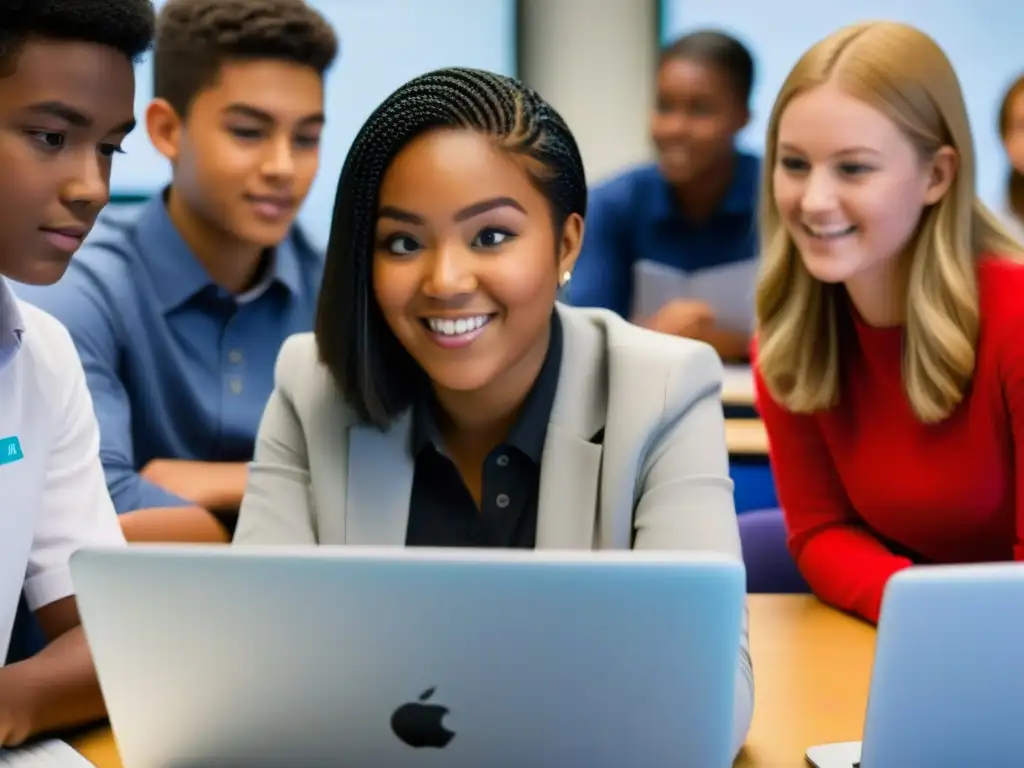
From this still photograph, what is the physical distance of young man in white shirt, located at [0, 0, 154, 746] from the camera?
3.45 ft

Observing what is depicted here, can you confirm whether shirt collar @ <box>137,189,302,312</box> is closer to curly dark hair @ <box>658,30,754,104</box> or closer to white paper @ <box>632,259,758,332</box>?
white paper @ <box>632,259,758,332</box>

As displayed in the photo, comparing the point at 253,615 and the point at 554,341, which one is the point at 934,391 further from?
the point at 253,615

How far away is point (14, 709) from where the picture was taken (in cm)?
106

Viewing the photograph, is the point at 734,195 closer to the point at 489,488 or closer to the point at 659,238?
the point at 659,238

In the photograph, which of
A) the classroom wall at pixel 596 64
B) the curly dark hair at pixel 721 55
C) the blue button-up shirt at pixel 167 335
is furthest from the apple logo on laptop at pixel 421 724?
the classroom wall at pixel 596 64

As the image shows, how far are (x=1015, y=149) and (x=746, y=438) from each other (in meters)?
1.15

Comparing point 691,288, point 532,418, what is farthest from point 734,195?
point 532,418

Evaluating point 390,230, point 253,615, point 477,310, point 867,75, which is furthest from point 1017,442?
point 253,615

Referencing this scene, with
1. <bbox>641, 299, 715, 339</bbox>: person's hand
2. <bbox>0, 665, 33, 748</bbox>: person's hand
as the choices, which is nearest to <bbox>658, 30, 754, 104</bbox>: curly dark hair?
<bbox>641, 299, 715, 339</bbox>: person's hand

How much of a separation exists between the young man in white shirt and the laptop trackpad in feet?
2.08

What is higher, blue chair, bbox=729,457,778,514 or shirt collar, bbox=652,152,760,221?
shirt collar, bbox=652,152,760,221

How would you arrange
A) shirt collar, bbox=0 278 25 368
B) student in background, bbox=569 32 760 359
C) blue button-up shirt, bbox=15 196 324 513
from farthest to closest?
student in background, bbox=569 32 760 359, blue button-up shirt, bbox=15 196 324 513, shirt collar, bbox=0 278 25 368

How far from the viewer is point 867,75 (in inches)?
58.0

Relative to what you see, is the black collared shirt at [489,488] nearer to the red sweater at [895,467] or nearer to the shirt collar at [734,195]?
the red sweater at [895,467]
